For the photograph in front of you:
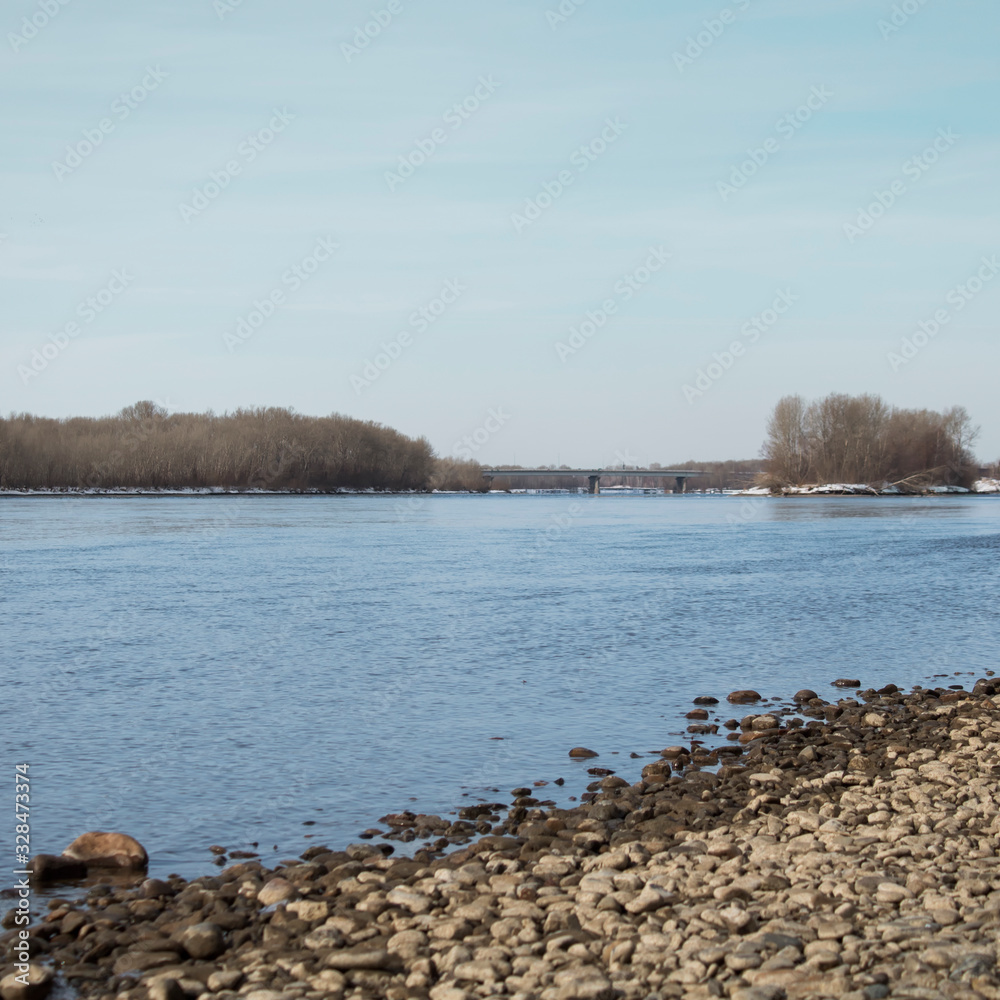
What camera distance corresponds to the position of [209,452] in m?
145

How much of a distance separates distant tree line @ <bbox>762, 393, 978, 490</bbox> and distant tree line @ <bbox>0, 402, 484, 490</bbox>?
206ft

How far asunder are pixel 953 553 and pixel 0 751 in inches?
1586

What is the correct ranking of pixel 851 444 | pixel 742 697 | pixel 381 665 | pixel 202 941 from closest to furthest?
pixel 202 941 < pixel 742 697 < pixel 381 665 < pixel 851 444

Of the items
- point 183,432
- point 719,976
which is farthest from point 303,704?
point 183,432

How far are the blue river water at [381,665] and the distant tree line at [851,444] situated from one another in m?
104

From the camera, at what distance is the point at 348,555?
138 feet

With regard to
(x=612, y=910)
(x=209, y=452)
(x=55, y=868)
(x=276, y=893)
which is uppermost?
(x=209, y=452)

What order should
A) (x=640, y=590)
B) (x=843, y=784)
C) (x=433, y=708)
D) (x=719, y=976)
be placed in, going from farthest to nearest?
(x=640, y=590) < (x=433, y=708) < (x=843, y=784) < (x=719, y=976)

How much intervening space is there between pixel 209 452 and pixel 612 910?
145 meters

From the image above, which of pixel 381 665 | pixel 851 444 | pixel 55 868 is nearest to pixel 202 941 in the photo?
pixel 55 868

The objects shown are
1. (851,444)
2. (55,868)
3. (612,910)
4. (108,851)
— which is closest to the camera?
(612,910)

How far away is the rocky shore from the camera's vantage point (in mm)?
5750

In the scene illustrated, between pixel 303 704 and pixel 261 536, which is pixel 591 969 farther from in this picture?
pixel 261 536

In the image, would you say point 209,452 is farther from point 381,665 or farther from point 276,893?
point 276,893
